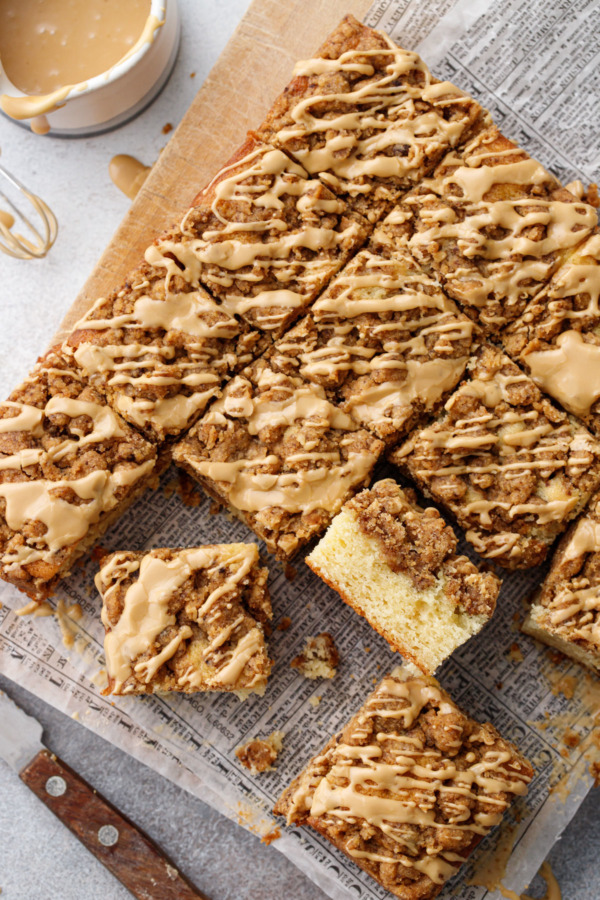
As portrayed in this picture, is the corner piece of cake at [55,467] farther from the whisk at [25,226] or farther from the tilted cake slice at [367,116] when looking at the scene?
the tilted cake slice at [367,116]

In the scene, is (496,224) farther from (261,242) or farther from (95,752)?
(95,752)

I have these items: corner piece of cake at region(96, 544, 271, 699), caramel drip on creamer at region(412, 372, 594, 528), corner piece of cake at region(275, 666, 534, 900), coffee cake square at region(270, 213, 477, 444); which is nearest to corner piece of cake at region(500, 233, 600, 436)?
caramel drip on creamer at region(412, 372, 594, 528)

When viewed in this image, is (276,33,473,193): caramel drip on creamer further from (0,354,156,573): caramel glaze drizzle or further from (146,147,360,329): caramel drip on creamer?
(0,354,156,573): caramel glaze drizzle

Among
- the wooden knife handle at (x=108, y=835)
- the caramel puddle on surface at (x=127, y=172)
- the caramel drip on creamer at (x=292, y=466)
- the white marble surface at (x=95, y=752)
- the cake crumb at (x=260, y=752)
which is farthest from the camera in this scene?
the caramel puddle on surface at (x=127, y=172)

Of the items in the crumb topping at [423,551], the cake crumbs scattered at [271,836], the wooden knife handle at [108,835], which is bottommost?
the wooden knife handle at [108,835]

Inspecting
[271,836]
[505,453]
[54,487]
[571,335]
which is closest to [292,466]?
[505,453]

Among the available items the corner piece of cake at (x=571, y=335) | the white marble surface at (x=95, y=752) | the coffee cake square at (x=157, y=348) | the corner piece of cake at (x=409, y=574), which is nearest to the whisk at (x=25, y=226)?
the white marble surface at (x=95, y=752)
